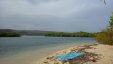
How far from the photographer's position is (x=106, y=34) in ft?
86.3

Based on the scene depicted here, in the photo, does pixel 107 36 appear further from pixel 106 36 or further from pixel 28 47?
pixel 28 47

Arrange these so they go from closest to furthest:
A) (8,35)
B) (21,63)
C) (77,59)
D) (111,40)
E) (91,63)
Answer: (91,63), (77,59), (21,63), (111,40), (8,35)

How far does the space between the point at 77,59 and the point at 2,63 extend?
20.7ft

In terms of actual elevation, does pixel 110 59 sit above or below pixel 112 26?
below

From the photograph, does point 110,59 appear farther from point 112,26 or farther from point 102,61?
point 112,26

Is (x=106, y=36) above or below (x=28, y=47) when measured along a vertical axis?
above

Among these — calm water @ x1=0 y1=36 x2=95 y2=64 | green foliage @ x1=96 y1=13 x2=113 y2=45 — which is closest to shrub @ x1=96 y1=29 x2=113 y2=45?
green foliage @ x1=96 y1=13 x2=113 y2=45

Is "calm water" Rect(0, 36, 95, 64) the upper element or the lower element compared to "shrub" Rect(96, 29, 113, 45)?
lower

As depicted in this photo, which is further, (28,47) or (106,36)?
(28,47)

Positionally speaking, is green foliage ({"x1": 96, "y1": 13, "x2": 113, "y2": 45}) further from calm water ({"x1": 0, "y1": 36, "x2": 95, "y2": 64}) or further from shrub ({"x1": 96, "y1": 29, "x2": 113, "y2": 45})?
calm water ({"x1": 0, "y1": 36, "x2": 95, "y2": 64})

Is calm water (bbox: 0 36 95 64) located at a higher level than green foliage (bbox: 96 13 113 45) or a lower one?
lower

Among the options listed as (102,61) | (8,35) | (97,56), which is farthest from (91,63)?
(8,35)

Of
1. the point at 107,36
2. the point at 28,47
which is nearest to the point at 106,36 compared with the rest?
the point at 107,36

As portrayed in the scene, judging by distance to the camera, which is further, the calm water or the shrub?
the shrub
